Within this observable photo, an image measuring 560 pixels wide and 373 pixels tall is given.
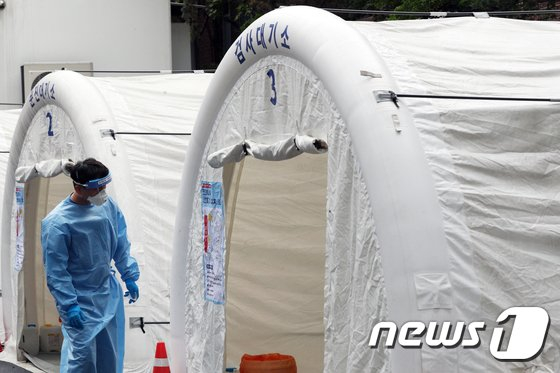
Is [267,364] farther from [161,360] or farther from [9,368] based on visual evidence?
[9,368]

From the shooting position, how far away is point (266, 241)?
10562mm

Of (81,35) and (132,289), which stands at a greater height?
(81,35)

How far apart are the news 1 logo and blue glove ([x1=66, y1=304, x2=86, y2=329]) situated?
11.2ft

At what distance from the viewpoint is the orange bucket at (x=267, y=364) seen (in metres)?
9.23

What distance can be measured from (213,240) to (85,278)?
101 centimetres

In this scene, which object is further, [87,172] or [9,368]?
[9,368]

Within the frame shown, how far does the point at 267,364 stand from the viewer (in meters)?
9.31

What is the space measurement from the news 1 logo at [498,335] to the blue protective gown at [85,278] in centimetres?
352

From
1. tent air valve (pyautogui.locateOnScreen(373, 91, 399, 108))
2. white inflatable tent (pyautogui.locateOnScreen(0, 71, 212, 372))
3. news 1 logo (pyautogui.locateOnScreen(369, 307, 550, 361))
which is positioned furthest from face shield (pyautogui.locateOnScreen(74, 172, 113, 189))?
news 1 logo (pyautogui.locateOnScreen(369, 307, 550, 361))

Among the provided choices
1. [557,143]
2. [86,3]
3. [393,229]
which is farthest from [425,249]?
[86,3]

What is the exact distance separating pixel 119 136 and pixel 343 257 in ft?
15.0

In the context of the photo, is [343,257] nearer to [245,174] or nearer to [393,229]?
[393,229]

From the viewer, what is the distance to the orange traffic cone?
8.88m

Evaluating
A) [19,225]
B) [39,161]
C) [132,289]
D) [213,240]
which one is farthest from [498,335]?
[19,225]
